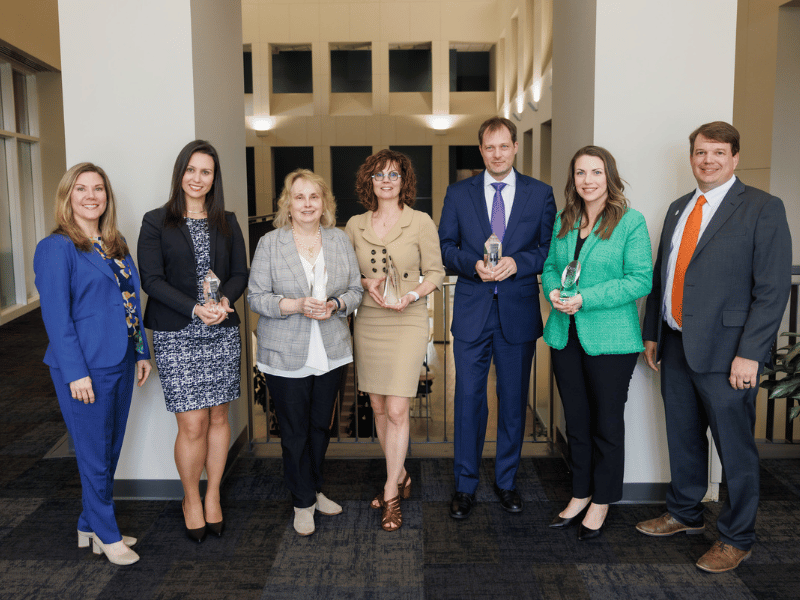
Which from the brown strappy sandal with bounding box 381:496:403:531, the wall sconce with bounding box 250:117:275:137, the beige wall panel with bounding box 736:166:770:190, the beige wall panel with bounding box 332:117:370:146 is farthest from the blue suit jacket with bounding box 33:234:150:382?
the wall sconce with bounding box 250:117:275:137

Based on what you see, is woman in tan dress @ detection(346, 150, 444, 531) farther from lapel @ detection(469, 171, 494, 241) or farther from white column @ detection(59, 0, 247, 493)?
white column @ detection(59, 0, 247, 493)

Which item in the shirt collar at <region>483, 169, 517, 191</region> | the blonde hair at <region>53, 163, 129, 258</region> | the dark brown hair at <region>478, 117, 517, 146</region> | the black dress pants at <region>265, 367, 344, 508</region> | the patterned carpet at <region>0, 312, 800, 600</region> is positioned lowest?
the patterned carpet at <region>0, 312, 800, 600</region>

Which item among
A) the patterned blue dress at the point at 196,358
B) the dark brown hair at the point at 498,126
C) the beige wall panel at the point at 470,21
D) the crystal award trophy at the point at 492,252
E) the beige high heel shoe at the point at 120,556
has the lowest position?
the beige high heel shoe at the point at 120,556

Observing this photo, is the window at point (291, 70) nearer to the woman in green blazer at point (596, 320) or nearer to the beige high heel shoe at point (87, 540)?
the woman in green blazer at point (596, 320)

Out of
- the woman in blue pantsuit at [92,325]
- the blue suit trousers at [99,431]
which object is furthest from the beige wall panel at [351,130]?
the blue suit trousers at [99,431]

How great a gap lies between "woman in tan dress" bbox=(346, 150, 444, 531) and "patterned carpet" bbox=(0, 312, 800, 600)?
0.34m

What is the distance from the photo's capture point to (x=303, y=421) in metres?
3.24

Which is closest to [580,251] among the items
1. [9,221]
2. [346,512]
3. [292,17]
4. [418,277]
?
[418,277]

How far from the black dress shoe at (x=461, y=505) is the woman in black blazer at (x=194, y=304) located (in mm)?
1236

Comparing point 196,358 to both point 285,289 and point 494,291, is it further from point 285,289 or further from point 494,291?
point 494,291

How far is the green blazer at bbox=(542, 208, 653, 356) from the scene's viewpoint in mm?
3025

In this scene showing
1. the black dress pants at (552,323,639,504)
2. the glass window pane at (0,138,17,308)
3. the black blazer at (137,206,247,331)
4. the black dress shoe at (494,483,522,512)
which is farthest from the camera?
the glass window pane at (0,138,17,308)

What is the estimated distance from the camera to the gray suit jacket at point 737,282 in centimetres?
276

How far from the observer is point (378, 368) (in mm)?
3320
